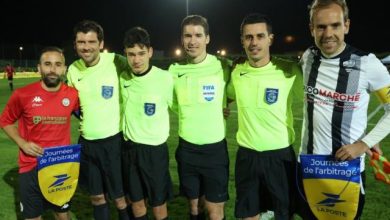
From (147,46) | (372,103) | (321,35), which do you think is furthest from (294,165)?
(372,103)

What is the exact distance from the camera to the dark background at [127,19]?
53.7m

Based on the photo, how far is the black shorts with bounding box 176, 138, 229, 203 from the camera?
11.5ft

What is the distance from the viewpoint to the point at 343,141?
286 cm

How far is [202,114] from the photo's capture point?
11.5 ft

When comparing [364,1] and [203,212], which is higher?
[364,1]

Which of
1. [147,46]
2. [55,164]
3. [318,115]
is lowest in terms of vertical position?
[55,164]

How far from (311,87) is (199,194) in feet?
4.69

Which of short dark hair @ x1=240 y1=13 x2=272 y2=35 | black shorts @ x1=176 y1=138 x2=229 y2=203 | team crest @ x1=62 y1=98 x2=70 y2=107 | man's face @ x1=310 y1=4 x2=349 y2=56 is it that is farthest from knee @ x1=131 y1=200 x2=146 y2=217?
man's face @ x1=310 y1=4 x2=349 y2=56

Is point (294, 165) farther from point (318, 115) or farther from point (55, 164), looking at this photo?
point (55, 164)

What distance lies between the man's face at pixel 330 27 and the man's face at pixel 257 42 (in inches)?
19.2

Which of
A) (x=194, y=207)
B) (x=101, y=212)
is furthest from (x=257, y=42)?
(x=101, y=212)

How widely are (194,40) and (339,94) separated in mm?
1296

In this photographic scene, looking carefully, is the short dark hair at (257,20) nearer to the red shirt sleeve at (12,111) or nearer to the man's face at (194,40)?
the man's face at (194,40)

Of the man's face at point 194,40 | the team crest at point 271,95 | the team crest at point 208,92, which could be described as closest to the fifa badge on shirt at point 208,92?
the team crest at point 208,92
